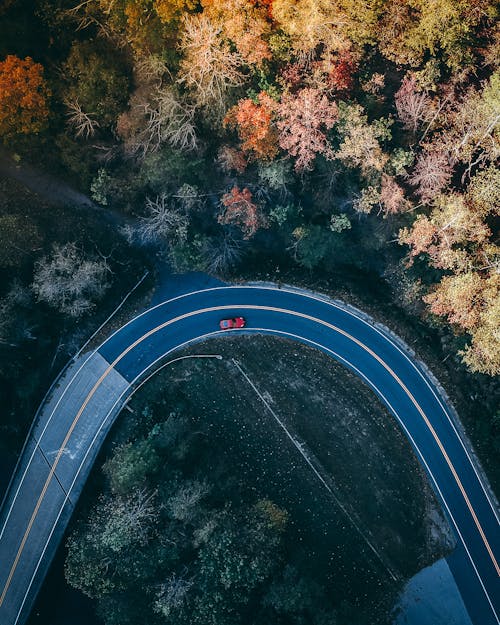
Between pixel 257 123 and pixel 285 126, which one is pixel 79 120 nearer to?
pixel 257 123

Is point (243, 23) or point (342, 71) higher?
point (243, 23)

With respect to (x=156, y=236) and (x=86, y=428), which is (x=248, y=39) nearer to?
(x=156, y=236)

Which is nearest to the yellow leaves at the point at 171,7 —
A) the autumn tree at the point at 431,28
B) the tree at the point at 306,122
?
the tree at the point at 306,122

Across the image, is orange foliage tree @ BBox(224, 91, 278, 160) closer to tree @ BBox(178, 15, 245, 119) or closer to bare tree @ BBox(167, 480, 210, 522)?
tree @ BBox(178, 15, 245, 119)

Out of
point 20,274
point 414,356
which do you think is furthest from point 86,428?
point 414,356

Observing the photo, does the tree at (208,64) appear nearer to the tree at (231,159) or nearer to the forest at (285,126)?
the forest at (285,126)

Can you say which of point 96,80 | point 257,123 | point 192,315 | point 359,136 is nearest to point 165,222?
point 192,315
